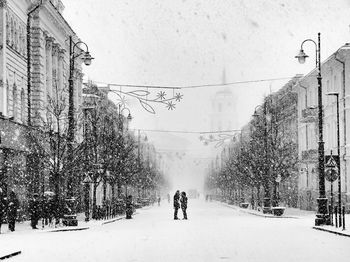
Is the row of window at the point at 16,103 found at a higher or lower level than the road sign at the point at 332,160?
higher

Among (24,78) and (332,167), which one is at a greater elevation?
(24,78)

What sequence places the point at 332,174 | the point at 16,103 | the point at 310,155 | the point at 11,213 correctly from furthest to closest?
the point at 310,155, the point at 16,103, the point at 11,213, the point at 332,174

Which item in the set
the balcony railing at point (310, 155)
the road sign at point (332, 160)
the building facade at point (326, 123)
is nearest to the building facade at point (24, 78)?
the road sign at point (332, 160)

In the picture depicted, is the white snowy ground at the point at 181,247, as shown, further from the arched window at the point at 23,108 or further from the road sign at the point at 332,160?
the arched window at the point at 23,108

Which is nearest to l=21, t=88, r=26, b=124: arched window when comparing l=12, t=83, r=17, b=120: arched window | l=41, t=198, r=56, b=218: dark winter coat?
l=12, t=83, r=17, b=120: arched window

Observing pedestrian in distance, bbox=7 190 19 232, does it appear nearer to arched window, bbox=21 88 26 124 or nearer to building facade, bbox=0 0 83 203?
building facade, bbox=0 0 83 203

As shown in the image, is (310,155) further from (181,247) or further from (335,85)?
(181,247)

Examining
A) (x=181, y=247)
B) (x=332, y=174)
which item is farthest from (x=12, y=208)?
(x=332, y=174)

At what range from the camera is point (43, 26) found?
45125mm

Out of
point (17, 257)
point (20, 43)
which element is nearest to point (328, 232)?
point (17, 257)

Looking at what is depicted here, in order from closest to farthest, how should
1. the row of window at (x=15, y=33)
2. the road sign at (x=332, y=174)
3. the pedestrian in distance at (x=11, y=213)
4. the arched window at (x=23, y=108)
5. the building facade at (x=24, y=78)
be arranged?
the road sign at (x=332, y=174)
the pedestrian in distance at (x=11, y=213)
the building facade at (x=24, y=78)
the row of window at (x=15, y=33)
the arched window at (x=23, y=108)

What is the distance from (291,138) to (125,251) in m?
58.1

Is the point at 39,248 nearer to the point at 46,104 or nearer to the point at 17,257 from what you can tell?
the point at 17,257

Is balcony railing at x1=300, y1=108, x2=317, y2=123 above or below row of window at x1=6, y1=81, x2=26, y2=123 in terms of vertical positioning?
above
